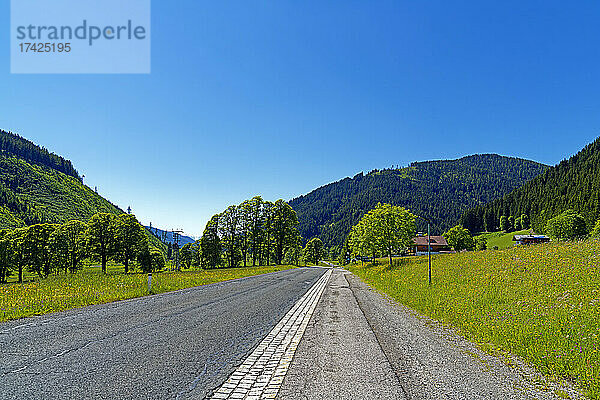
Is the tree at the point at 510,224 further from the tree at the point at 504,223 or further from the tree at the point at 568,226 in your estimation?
the tree at the point at 568,226

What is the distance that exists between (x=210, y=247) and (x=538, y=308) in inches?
Answer: 2499

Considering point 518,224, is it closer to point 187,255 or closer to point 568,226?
point 568,226

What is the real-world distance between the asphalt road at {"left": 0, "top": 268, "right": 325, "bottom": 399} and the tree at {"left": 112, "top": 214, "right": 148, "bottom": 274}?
4866 cm

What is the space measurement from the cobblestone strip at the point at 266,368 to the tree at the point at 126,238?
5334 cm

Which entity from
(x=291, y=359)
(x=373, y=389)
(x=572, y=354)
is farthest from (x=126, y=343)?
(x=572, y=354)

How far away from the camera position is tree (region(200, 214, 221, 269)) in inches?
2662

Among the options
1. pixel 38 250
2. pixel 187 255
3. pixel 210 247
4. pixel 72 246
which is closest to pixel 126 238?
pixel 72 246

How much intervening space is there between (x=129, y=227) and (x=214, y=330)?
178 feet

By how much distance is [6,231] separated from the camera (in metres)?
58.1

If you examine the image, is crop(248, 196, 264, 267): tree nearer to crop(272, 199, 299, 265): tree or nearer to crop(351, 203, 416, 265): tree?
crop(272, 199, 299, 265): tree

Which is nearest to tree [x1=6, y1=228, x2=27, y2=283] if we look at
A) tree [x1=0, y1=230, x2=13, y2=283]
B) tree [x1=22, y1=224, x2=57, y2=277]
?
tree [x1=22, y1=224, x2=57, y2=277]

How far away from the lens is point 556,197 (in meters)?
120

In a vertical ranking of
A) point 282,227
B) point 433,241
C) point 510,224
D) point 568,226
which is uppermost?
point 282,227

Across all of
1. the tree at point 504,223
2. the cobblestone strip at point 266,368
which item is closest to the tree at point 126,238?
the cobblestone strip at point 266,368
